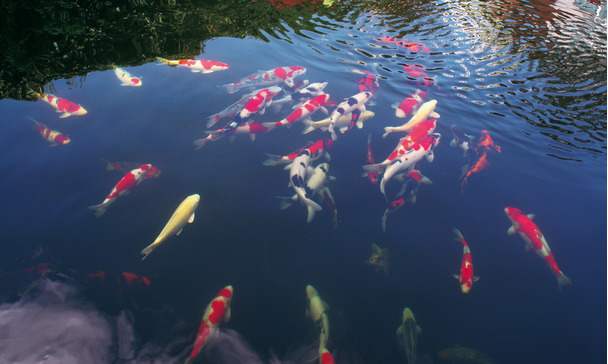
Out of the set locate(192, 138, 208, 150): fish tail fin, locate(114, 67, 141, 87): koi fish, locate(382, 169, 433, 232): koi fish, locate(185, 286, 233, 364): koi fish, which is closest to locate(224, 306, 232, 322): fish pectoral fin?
locate(185, 286, 233, 364): koi fish

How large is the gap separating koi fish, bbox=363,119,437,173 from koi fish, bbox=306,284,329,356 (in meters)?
1.95

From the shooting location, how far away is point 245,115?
5035mm

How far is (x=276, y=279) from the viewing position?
3195 millimetres

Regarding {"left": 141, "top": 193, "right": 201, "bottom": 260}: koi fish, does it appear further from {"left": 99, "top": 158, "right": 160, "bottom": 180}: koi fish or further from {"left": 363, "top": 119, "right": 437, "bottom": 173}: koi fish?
{"left": 363, "top": 119, "right": 437, "bottom": 173}: koi fish

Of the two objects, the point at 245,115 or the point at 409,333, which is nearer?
the point at 409,333

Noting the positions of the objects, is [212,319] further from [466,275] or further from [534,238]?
[534,238]

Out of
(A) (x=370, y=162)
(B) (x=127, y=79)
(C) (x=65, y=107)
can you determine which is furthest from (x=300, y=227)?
(B) (x=127, y=79)

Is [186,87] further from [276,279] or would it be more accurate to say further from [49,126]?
[276,279]

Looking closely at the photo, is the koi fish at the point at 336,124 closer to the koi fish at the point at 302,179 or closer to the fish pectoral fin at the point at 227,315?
the koi fish at the point at 302,179

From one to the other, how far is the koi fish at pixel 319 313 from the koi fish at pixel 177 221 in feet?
5.32

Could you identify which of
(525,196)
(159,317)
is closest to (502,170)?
(525,196)

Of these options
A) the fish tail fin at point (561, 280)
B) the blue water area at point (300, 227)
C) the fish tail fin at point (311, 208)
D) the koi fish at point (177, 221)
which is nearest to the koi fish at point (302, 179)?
the fish tail fin at point (311, 208)

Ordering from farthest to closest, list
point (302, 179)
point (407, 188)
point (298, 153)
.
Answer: point (298, 153) → point (407, 188) → point (302, 179)

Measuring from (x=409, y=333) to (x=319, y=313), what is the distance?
2.70 ft
